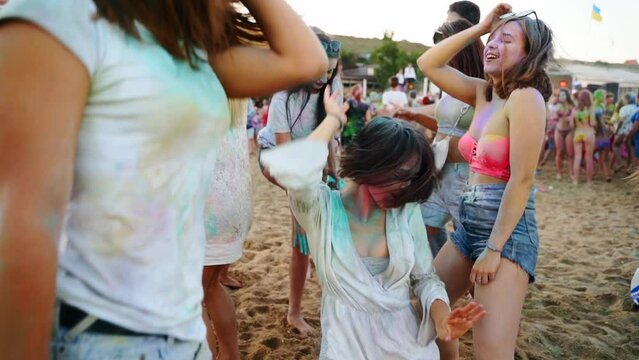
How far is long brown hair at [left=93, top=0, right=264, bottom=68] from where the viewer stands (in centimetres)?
81

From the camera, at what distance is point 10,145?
671mm

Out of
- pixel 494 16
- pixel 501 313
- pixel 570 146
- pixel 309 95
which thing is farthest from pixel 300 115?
pixel 570 146

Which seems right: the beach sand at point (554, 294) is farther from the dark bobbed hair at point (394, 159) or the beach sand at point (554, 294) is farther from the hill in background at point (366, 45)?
the hill in background at point (366, 45)

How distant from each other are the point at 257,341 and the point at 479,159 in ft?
5.85

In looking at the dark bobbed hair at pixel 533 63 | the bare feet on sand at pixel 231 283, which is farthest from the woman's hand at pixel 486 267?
the bare feet on sand at pixel 231 283

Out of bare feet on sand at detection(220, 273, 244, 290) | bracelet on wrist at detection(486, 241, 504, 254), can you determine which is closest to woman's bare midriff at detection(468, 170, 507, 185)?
bracelet on wrist at detection(486, 241, 504, 254)

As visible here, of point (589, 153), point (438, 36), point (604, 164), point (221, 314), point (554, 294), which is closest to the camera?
point (221, 314)

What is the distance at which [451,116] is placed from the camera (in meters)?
3.14

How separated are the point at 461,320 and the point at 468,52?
1944 mm

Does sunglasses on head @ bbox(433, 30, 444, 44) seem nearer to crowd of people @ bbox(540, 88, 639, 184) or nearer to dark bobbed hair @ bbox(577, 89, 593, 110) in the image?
crowd of people @ bbox(540, 88, 639, 184)

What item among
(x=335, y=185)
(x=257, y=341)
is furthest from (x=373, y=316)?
(x=257, y=341)

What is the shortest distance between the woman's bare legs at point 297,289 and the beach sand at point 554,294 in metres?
0.07

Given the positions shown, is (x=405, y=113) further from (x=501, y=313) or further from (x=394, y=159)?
(x=501, y=313)

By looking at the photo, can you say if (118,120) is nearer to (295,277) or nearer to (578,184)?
(295,277)
